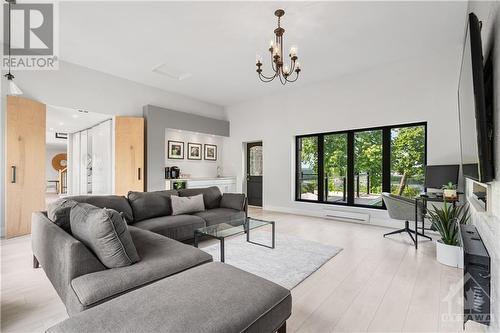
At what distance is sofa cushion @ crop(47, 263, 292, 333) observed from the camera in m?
1.03

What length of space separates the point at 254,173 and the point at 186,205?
3.73 meters

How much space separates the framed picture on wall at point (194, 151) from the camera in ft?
22.0

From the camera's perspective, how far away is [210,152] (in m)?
7.26

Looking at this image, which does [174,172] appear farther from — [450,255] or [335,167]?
[450,255]

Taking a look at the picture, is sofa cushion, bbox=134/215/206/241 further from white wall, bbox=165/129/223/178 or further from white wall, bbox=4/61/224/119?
white wall, bbox=165/129/223/178

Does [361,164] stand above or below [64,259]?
above

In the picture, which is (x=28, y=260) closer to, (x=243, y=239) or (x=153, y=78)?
(x=243, y=239)

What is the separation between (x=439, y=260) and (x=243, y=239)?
2535 mm

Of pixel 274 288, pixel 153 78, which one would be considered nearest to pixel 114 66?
pixel 153 78

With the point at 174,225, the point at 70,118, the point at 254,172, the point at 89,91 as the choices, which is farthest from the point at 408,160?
the point at 70,118

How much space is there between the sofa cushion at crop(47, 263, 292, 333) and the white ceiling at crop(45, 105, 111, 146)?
15.4ft

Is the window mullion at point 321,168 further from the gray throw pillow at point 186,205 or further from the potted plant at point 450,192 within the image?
the gray throw pillow at point 186,205

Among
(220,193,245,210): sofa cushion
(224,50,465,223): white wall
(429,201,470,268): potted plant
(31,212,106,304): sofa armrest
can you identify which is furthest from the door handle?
(429,201,470,268): potted plant

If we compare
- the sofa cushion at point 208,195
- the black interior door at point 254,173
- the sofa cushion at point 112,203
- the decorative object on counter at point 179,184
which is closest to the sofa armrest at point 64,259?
the sofa cushion at point 112,203
